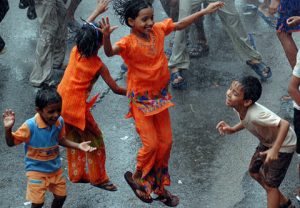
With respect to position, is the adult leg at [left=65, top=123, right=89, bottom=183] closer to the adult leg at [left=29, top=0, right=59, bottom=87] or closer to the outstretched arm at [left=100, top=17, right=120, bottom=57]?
the outstretched arm at [left=100, top=17, right=120, bottom=57]

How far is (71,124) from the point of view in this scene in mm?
5449

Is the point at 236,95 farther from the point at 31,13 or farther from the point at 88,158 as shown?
the point at 31,13

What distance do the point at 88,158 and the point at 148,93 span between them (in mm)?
751

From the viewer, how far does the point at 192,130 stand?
22.5ft

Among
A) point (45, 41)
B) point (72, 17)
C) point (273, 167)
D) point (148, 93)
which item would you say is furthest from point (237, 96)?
point (72, 17)

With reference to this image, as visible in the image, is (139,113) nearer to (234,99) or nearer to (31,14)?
(234,99)

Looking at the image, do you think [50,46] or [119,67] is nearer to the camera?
[50,46]

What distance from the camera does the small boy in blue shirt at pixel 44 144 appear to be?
16.2 ft

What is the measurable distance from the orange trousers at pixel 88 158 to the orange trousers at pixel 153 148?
346 mm

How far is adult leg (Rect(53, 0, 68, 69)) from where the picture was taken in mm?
7812

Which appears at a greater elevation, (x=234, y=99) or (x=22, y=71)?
(x=234, y=99)

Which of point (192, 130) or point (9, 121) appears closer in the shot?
point (9, 121)

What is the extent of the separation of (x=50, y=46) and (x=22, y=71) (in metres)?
0.85

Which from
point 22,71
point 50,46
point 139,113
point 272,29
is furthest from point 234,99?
point 272,29
